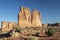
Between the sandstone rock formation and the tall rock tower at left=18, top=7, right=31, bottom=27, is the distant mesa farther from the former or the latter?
the sandstone rock formation

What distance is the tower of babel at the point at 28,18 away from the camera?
68.6 metres

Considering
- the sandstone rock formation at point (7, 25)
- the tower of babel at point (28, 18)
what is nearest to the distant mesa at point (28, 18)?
the tower of babel at point (28, 18)

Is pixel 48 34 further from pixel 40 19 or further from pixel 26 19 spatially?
pixel 40 19

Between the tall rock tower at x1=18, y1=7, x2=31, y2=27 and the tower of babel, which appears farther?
the tower of babel

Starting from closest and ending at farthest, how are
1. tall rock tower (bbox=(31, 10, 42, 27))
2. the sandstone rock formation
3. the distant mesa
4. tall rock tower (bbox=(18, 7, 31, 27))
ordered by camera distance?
tall rock tower (bbox=(18, 7, 31, 27)) < the distant mesa < tall rock tower (bbox=(31, 10, 42, 27)) < the sandstone rock formation

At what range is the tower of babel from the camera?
68562 mm

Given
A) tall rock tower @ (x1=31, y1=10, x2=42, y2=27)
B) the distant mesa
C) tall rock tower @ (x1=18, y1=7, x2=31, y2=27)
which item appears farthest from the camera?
tall rock tower @ (x1=31, y1=10, x2=42, y2=27)

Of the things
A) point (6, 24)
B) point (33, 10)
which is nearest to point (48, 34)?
point (33, 10)

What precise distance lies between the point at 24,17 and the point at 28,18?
1.79 metres

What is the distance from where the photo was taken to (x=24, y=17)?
7000 centimetres

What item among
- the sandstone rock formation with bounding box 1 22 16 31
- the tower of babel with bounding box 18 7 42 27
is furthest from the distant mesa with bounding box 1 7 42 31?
the sandstone rock formation with bounding box 1 22 16 31

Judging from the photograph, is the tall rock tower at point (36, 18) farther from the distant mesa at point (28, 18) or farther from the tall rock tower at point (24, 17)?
the tall rock tower at point (24, 17)

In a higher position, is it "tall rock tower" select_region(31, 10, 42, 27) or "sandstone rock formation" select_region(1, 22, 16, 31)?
"tall rock tower" select_region(31, 10, 42, 27)

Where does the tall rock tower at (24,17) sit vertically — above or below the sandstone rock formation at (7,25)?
above
